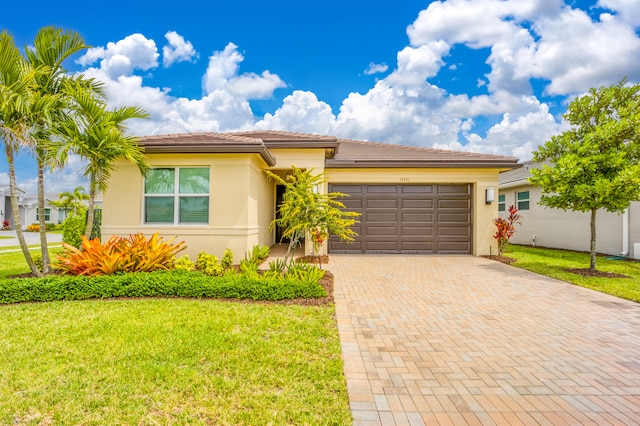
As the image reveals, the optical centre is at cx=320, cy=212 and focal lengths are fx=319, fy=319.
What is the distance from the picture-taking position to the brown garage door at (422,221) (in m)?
12.7

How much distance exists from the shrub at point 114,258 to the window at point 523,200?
17.4 metres

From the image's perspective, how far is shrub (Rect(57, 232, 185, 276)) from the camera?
7.02m

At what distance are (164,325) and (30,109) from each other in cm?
586

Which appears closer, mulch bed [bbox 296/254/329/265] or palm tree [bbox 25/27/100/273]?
palm tree [bbox 25/27/100/273]

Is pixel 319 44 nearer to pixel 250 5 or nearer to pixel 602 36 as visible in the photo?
pixel 250 5

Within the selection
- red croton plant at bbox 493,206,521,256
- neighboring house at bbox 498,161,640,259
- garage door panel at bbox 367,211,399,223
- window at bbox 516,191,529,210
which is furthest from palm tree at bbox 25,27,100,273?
window at bbox 516,191,529,210

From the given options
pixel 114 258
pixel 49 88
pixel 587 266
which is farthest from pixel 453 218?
pixel 49 88

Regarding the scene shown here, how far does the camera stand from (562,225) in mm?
15055

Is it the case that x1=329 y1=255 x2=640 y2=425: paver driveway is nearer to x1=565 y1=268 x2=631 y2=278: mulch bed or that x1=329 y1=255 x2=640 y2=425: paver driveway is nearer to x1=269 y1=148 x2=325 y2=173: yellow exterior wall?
x1=565 y1=268 x2=631 y2=278: mulch bed

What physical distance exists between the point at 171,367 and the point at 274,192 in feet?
38.0

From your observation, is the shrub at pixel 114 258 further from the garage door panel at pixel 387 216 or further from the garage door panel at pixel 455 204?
the garage door panel at pixel 455 204

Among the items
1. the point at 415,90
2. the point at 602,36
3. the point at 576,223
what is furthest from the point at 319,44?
the point at 576,223

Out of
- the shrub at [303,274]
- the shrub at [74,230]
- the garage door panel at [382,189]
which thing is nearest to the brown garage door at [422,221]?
the garage door panel at [382,189]

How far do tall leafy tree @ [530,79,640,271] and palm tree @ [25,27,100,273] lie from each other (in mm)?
12660
